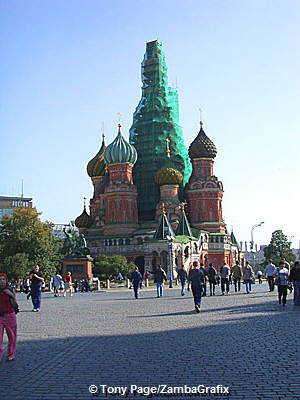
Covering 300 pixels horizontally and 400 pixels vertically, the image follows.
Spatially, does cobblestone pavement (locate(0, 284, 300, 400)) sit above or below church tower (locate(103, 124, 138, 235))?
below

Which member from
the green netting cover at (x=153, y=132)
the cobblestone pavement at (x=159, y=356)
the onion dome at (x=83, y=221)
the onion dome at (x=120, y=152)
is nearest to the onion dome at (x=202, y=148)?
the green netting cover at (x=153, y=132)

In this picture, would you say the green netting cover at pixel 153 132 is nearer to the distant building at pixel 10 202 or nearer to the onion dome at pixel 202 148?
the onion dome at pixel 202 148

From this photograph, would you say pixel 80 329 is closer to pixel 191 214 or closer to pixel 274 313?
pixel 274 313

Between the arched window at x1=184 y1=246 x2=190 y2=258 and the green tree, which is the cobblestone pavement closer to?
the green tree

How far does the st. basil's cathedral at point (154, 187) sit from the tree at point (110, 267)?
892 centimetres

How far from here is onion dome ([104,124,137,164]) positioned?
85.1 metres

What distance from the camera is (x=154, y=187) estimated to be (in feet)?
291

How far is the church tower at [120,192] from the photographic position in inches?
3310

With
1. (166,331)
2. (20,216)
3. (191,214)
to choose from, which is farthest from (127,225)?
(166,331)

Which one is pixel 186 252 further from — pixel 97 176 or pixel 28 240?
pixel 97 176

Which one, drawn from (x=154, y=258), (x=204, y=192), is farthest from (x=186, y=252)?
(x=204, y=192)

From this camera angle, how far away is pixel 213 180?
8769cm

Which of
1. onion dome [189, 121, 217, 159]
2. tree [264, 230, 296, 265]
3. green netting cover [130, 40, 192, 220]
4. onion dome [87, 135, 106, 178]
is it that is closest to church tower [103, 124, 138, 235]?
green netting cover [130, 40, 192, 220]

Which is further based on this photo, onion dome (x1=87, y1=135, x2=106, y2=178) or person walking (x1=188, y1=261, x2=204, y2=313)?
onion dome (x1=87, y1=135, x2=106, y2=178)
